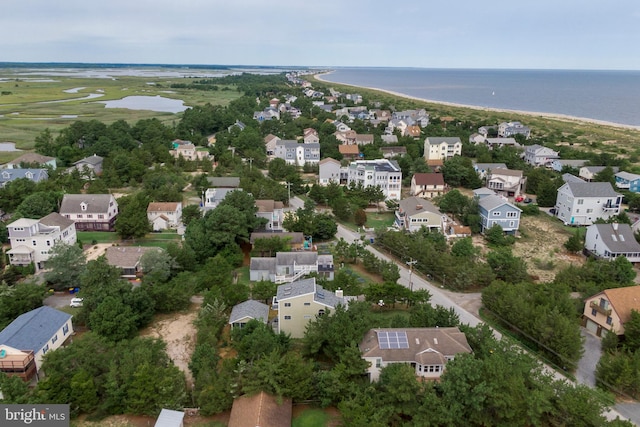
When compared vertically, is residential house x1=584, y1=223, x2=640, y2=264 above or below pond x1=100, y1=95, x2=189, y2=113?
below

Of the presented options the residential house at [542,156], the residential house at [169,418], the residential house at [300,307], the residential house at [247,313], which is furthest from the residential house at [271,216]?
the residential house at [542,156]

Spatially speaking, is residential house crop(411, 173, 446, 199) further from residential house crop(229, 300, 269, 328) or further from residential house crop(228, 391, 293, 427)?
residential house crop(228, 391, 293, 427)

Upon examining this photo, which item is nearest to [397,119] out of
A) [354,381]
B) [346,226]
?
[346,226]

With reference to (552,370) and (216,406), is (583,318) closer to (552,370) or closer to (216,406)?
(552,370)

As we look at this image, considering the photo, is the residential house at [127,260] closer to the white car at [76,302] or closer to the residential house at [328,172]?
the white car at [76,302]

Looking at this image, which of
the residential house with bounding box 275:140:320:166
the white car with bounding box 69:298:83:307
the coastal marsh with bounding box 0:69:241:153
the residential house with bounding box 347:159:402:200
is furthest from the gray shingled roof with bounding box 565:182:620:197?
the coastal marsh with bounding box 0:69:241:153

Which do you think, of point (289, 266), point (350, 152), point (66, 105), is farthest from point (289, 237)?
point (66, 105)
